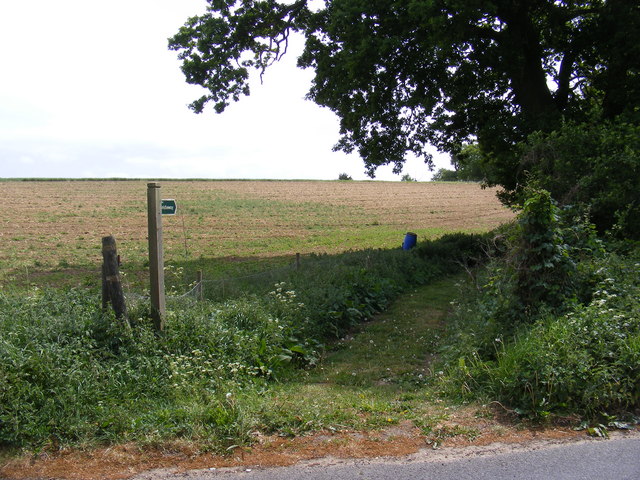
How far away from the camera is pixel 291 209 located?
45.8 meters

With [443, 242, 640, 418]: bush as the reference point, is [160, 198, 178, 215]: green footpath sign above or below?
above

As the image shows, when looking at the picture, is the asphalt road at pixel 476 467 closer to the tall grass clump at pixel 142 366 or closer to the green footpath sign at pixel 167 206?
the tall grass clump at pixel 142 366

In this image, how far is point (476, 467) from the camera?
4605 mm

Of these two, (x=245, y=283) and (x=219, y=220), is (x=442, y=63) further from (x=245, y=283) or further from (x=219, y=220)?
(x=219, y=220)

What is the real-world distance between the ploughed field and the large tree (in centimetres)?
642

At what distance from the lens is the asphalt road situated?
175 inches

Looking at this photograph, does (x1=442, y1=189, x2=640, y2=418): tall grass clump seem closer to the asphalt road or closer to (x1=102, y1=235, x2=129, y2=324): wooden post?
the asphalt road

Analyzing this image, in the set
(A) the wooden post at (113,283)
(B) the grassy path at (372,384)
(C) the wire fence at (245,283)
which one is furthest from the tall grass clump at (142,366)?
(C) the wire fence at (245,283)

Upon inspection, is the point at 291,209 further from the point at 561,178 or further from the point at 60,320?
the point at 60,320

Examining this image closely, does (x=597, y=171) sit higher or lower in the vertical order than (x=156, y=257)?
higher

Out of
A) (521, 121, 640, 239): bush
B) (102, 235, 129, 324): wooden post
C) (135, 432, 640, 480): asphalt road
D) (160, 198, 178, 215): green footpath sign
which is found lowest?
(135, 432, 640, 480): asphalt road

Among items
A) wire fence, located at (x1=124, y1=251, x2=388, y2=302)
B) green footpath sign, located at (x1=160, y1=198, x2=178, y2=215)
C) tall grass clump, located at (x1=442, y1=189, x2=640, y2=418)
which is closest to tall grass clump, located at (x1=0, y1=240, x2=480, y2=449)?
wire fence, located at (x1=124, y1=251, x2=388, y2=302)

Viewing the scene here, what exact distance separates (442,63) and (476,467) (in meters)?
16.8

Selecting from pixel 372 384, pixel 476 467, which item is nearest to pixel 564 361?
pixel 476 467
